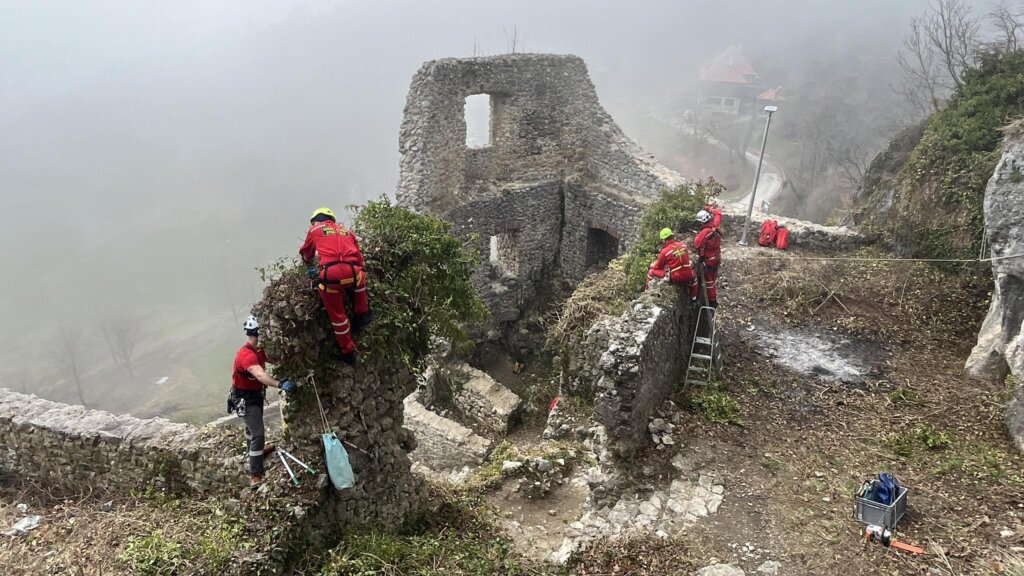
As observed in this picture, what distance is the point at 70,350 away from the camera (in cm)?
3928

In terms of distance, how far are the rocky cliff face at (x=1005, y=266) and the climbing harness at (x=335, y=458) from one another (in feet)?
23.2

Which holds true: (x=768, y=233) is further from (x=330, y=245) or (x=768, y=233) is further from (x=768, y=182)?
(x=768, y=182)

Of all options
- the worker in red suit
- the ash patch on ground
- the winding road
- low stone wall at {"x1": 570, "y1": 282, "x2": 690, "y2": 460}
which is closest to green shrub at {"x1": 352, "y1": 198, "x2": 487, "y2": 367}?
low stone wall at {"x1": 570, "y1": 282, "x2": 690, "y2": 460}

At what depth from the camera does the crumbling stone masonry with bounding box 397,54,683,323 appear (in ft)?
43.8

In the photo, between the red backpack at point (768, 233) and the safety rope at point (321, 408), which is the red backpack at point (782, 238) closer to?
the red backpack at point (768, 233)

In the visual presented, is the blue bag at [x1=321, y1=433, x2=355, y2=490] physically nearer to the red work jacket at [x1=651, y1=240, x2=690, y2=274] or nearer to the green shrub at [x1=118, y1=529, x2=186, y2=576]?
the green shrub at [x1=118, y1=529, x2=186, y2=576]

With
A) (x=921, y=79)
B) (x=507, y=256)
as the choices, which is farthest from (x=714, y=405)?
(x=921, y=79)

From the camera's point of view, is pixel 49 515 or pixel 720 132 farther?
pixel 720 132

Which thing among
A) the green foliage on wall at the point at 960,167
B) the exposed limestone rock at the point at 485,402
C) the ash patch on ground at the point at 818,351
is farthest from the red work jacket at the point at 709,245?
the exposed limestone rock at the point at 485,402

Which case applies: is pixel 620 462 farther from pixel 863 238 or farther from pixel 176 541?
pixel 863 238

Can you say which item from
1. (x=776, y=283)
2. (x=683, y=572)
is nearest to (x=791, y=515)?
(x=683, y=572)

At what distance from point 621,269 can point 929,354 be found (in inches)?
179

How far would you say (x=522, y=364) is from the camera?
15.2m

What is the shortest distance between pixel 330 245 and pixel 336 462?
6.02 feet
